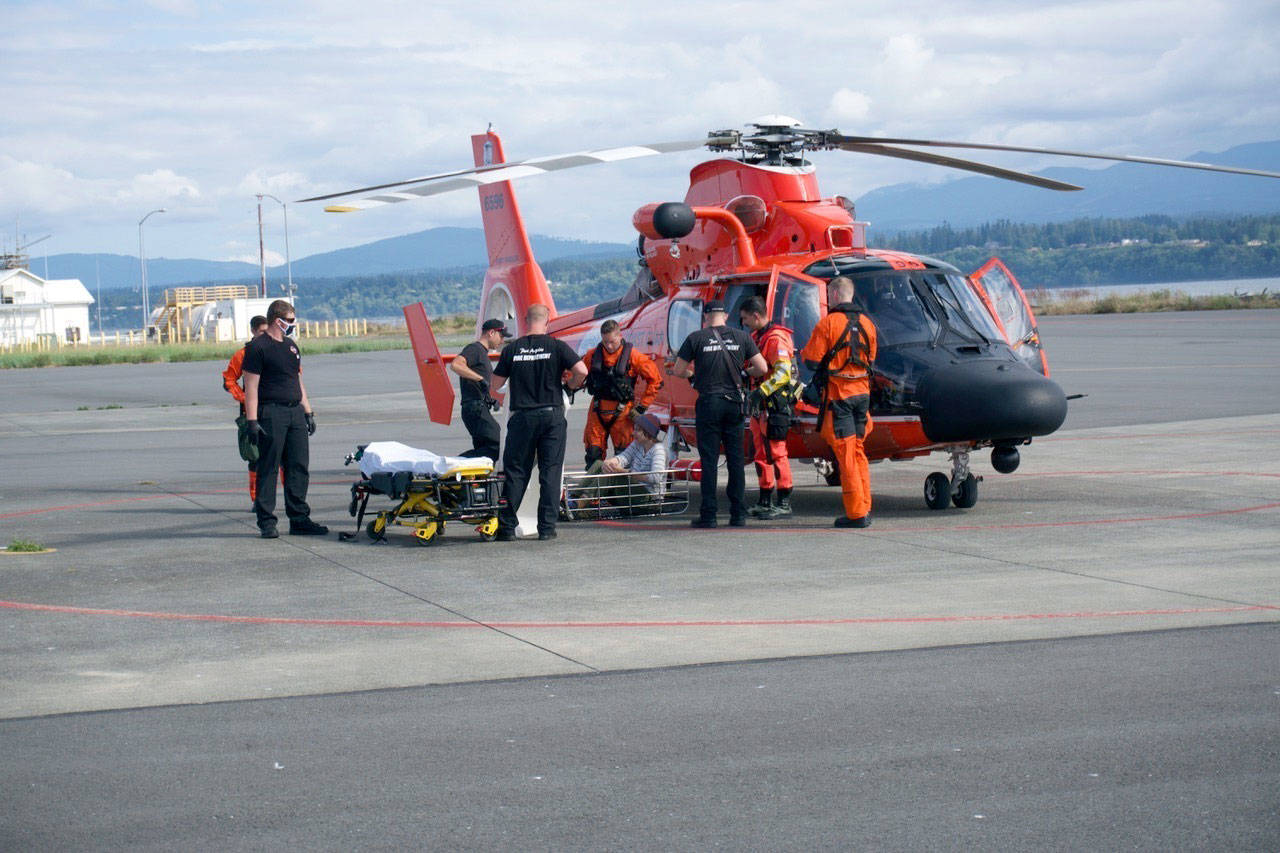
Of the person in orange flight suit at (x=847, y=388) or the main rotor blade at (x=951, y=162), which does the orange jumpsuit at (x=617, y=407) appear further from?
the main rotor blade at (x=951, y=162)

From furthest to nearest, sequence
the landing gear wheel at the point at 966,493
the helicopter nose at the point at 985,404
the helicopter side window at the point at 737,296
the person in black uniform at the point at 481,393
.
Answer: the helicopter side window at the point at 737,296, the person in black uniform at the point at 481,393, the landing gear wheel at the point at 966,493, the helicopter nose at the point at 985,404

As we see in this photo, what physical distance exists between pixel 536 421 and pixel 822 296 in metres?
2.81

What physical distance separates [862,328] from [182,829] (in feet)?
24.7

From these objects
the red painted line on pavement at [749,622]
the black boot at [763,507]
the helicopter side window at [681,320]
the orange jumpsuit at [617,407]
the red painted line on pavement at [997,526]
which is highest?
the helicopter side window at [681,320]

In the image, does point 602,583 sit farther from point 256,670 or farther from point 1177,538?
point 1177,538

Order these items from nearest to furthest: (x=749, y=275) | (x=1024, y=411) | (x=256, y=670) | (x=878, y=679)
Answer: (x=878, y=679) < (x=256, y=670) < (x=1024, y=411) < (x=749, y=275)

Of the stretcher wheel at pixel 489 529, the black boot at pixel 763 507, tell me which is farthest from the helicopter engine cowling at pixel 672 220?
the stretcher wheel at pixel 489 529

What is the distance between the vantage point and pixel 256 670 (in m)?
6.93

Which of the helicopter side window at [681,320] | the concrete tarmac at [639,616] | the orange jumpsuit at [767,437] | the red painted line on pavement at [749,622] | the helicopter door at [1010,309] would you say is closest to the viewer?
the concrete tarmac at [639,616]

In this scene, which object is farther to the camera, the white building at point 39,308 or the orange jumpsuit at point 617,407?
the white building at point 39,308

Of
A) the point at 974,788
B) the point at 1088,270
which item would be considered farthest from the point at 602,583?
the point at 1088,270

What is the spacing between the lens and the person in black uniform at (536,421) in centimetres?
1095

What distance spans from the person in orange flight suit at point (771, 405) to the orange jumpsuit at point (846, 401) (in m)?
0.50

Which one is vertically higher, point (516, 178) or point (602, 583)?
point (516, 178)
